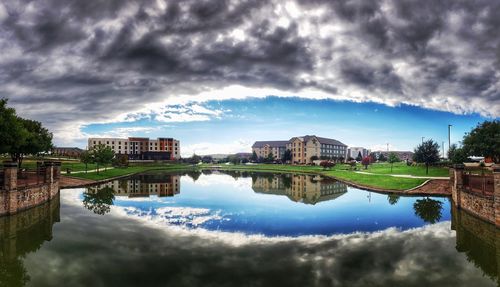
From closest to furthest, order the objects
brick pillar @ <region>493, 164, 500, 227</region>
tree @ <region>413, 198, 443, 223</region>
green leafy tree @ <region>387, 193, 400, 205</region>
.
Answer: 1. brick pillar @ <region>493, 164, 500, 227</region>
2. tree @ <region>413, 198, 443, 223</region>
3. green leafy tree @ <region>387, 193, 400, 205</region>

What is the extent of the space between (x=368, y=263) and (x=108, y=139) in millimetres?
169883

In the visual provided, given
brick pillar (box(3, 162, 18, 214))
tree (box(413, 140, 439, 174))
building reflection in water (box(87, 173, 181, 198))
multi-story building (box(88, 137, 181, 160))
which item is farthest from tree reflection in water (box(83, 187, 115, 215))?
multi-story building (box(88, 137, 181, 160))

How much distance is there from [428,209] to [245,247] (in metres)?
21.0

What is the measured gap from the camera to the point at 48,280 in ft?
37.6

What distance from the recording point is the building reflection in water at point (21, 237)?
12078 mm

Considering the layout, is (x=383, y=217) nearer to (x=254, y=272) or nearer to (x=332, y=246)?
(x=332, y=246)

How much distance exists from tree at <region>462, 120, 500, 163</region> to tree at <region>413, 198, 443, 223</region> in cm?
2501

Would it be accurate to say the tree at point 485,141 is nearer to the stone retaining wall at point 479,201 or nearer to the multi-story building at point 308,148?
the stone retaining wall at point 479,201

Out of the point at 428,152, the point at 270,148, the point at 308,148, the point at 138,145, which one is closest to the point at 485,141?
the point at 428,152

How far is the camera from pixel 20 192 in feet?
79.8

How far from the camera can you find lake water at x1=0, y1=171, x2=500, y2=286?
11.8 m

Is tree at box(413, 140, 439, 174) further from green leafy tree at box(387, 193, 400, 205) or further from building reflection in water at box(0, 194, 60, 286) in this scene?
building reflection in water at box(0, 194, 60, 286)

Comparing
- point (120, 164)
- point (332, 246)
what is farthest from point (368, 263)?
point (120, 164)

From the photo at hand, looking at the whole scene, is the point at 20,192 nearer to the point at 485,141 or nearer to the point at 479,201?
the point at 479,201
